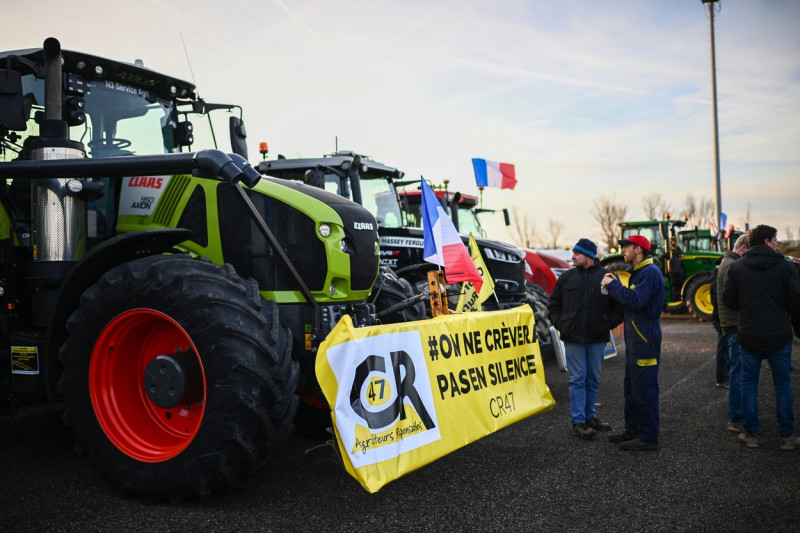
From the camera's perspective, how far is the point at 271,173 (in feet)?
30.2

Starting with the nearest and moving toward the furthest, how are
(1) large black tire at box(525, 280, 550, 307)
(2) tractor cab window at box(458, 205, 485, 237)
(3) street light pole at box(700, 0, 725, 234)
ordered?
(1) large black tire at box(525, 280, 550, 307) < (2) tractor cab window at box(458, 205, 485, 237) < (3) street light pole at box(700, 0, 725, 234)

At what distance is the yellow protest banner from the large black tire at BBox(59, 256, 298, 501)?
Result: 0.40 m

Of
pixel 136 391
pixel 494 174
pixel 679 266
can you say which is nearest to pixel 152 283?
pixel 136 391

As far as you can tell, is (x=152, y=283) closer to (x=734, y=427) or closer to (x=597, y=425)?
(x=597, y=425)

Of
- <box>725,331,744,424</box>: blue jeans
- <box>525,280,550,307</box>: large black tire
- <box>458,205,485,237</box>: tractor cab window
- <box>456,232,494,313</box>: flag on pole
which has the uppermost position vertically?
<box>458,205,485,237</box>: tractor cab window

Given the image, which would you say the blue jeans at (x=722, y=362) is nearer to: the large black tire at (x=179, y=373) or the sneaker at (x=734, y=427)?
the sneaker at (x=734, y=427)

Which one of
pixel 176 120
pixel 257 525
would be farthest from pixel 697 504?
pixel 176 120

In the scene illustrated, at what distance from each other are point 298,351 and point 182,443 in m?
0.96

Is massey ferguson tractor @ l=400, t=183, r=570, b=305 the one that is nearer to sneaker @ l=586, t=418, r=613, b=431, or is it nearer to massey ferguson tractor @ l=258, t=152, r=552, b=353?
massey ferguson tractor @ l=258, t=152, r=552, b=353

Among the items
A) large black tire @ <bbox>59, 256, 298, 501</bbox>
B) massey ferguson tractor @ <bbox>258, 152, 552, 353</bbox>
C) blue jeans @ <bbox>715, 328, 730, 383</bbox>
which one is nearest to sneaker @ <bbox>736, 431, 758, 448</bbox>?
blue jeans @ <bbox>715, 328, 730, 383</bbox>

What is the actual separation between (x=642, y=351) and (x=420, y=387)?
7.44ft

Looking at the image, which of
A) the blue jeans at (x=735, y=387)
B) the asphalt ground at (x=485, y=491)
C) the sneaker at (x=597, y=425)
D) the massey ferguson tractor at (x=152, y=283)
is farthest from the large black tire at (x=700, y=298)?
the massey ferguson tractor at (x=152, y=283)

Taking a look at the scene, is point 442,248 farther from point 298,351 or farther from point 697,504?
point 697,504

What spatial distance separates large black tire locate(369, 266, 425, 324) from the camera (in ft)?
19.1
